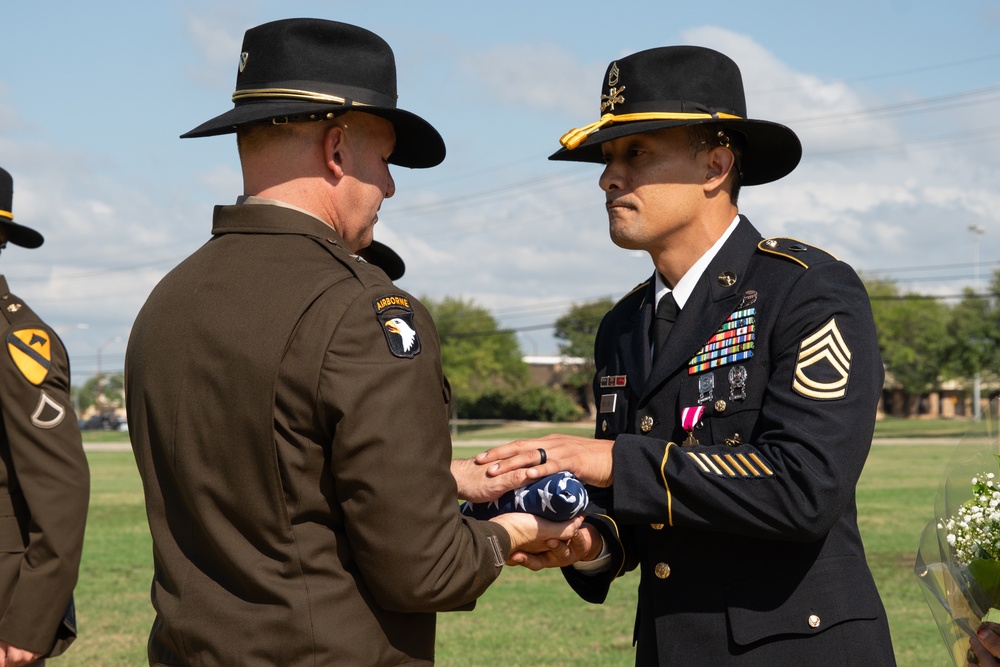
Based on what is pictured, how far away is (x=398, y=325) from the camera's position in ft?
8.44

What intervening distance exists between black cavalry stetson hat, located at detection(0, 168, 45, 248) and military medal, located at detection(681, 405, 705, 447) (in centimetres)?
317

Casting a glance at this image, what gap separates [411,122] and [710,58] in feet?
3.63

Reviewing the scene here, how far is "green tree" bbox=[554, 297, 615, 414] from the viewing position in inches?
3297

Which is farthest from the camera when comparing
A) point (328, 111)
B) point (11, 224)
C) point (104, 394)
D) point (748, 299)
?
point (104, 394)

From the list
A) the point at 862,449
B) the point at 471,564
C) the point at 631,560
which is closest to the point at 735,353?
the point at 862,449

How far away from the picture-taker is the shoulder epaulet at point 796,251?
3303 mm

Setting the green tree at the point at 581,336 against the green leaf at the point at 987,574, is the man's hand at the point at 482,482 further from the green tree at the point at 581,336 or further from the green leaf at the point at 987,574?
the green tree at the point at 581,336

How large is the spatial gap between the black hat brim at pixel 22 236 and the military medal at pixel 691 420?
10.4ft

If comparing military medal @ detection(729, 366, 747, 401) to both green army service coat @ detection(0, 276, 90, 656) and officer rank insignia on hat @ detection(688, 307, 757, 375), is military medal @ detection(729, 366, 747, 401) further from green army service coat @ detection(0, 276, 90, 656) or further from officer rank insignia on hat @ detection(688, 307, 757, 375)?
green army service coat @ detection(0, 276, 90, 656)

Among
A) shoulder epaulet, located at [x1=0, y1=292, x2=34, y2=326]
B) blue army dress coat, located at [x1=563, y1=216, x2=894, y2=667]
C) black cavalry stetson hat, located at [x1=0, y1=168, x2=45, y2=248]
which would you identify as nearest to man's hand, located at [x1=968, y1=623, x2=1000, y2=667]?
blue army dress coat, located at [x1=563, y1=216, x2=894, y2=667]

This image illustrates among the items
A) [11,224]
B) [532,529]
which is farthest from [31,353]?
[532,529]

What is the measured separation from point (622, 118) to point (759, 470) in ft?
4.07

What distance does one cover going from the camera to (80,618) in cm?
1008

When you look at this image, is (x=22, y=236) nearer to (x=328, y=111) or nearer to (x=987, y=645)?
(x=328, y=111)
